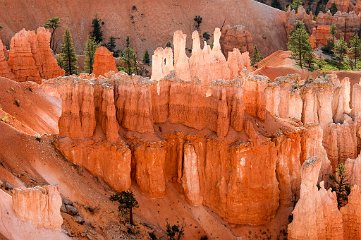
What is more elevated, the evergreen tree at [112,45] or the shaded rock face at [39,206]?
the shaded rock face at [39,206]

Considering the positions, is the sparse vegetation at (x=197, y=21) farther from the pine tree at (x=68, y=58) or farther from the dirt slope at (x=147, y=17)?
the pine tree at (x=68, y=58)

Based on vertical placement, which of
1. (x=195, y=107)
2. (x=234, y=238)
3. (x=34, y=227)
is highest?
(x=195, y=107)

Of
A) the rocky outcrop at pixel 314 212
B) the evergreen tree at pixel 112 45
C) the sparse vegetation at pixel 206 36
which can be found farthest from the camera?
the sparse vegetation at pixel 206 36

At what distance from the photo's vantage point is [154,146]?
36.1 m

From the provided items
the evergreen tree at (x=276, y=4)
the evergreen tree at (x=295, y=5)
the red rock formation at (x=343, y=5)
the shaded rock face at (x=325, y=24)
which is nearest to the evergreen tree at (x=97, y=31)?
the shaded rock face at (x=325, y=24)

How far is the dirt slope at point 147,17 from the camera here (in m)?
93.1

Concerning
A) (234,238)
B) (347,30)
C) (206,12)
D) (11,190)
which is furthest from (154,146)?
(206,12)

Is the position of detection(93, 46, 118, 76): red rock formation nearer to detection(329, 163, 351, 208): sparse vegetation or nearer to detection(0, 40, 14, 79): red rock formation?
detection(0, 40, 14, 79): red rock formation

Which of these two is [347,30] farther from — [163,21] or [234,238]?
[234,238]

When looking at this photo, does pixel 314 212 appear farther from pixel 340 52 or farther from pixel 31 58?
pixel 340 52

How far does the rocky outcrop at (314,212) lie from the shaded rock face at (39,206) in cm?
1182

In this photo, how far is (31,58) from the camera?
5781 centimetres

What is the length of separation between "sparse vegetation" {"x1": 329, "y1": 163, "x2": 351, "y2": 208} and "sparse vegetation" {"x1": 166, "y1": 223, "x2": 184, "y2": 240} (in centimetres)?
847

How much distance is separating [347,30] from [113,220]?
6719 cm
